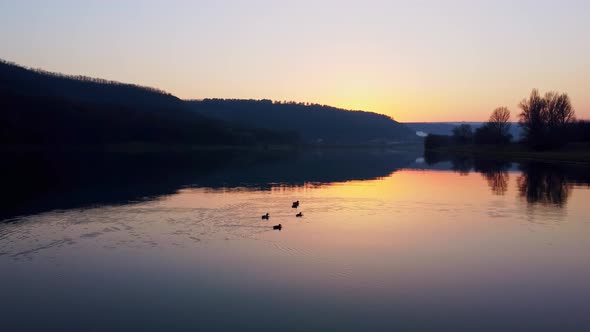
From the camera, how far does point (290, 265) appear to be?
43.9 feet

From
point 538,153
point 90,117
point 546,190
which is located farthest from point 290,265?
point 90,117

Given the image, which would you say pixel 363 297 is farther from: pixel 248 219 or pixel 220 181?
pixel 220 181

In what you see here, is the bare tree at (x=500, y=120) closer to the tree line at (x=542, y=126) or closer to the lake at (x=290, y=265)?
the tree line at (x=542, y=126)

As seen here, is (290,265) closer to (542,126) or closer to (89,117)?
(542,126)

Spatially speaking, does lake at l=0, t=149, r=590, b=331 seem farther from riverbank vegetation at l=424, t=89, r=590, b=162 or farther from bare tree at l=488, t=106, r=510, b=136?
bare tree at l=488, t=106, r=510, b=136

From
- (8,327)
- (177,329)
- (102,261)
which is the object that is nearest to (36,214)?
(102,261)

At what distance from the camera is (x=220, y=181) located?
37.3 m

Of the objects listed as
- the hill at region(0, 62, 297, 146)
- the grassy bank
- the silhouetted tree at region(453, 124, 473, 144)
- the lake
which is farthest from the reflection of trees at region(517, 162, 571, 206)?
the silhouetted tree at region(453, 124, 473, 144)

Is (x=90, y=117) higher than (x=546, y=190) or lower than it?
higher

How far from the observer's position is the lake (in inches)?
381

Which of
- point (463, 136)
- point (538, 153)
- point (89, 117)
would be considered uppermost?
point (89, 117)

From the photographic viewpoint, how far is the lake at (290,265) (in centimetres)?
969

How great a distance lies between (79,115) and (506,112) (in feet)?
346

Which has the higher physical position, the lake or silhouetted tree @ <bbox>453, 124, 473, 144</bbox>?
silhouetted tree @ <bbox>453, 124, 473, 144</bbox>
